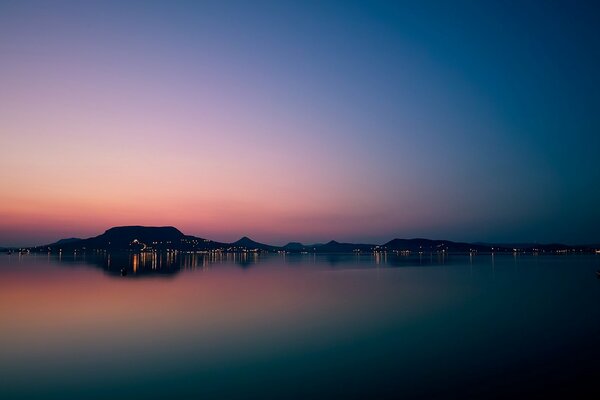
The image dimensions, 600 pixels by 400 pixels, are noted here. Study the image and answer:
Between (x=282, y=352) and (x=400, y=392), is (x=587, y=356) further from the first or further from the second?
(x=282, y=352)

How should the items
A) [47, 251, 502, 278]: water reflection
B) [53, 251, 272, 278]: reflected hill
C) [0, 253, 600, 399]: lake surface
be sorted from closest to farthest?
[0, 253, 600, 399]: lake surface, [53, 251, 272, 278]: reflected hill, [47, 251, 502, 278]: water reflection

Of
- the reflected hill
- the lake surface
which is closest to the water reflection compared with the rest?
the reflected hill

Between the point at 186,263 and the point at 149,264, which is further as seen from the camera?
the point at 186,263

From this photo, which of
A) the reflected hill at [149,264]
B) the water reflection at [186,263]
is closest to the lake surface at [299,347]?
the reflected hill at [149,264]

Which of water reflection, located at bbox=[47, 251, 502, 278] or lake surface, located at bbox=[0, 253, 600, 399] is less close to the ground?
lake surface, located at bbox=[0, 253, 600, 399]

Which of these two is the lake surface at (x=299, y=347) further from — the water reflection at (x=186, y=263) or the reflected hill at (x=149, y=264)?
the water reflection at (x=186, y=263)

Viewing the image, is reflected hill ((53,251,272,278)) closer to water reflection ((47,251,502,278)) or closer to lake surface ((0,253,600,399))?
water reflection ((47,251,502,278))

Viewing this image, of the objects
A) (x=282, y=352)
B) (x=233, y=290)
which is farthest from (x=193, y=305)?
(x=282, y=352)

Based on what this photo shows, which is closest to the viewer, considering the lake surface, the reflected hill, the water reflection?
the lake surface

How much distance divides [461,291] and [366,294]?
31.0 ft

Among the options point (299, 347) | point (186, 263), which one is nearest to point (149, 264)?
point (186, 263)

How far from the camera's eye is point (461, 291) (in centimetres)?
3969

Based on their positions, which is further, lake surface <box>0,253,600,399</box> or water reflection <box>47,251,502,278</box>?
water reflection <box>47,251,502,278</box>

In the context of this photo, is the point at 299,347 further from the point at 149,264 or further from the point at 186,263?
the point at 186,263
